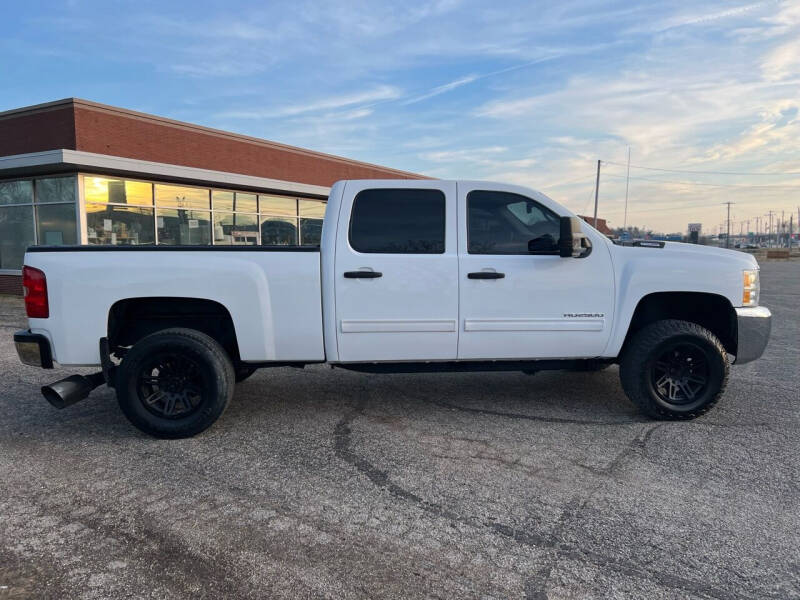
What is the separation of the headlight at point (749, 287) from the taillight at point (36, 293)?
575 centimetres

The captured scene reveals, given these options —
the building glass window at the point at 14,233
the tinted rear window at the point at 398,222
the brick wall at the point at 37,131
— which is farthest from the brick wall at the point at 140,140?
the tinted rear window at the point at 398,222

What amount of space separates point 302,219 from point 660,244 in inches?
740

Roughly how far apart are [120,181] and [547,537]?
1603 cm

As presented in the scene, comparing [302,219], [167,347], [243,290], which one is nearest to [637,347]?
[243,290]

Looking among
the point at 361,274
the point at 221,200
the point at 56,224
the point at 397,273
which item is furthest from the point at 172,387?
the point at 221,200

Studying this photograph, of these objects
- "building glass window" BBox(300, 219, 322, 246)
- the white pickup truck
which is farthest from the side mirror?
"building glass window" BBox(300, 219, 322, 246)

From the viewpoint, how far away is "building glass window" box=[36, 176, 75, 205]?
15.1 meters

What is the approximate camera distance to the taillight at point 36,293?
14.6ft

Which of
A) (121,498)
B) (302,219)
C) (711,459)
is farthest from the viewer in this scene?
(302,219)

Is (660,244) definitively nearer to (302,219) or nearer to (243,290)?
(243,290)

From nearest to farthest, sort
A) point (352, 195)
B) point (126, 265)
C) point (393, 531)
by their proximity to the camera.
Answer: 1. point (393, 531)
2. point (126, 265)
3. point (352, 195)

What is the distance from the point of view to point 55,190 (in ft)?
50.7

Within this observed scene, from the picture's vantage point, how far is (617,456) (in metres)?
4.23

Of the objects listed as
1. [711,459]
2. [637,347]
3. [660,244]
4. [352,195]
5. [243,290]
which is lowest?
[711,459]
